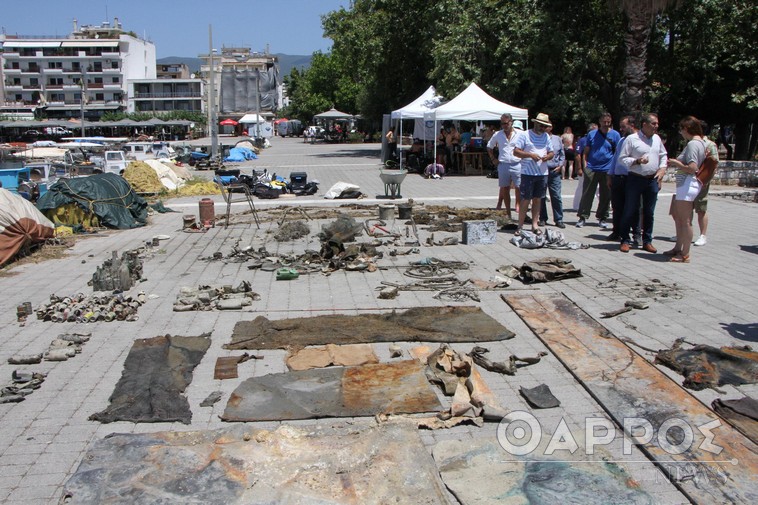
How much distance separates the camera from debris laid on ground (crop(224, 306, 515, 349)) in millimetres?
6070

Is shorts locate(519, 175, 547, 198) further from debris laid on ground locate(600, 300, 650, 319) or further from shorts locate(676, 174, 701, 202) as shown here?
debris laid on ground locate(600, 300, 650, 319)

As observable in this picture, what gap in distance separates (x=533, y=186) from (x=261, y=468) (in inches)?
295

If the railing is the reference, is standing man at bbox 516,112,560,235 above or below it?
below

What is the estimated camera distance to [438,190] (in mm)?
18281

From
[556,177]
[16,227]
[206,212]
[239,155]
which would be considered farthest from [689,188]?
[239,155]

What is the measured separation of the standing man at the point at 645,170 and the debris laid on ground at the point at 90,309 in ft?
22.0

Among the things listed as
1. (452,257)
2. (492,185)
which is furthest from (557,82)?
(452,257)

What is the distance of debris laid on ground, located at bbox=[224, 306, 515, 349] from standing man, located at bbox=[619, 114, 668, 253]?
3.89m

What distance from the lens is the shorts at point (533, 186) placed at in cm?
1023

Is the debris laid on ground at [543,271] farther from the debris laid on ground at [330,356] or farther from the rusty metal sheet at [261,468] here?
the rusty metal sheet at [261,468]

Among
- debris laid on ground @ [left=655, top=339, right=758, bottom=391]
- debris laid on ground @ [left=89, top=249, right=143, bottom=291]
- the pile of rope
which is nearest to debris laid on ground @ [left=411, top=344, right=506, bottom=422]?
debris laid on ground @ [left=655, top=339, right=758, bottom=391]

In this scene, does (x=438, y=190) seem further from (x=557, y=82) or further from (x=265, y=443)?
(x=265, y=443)

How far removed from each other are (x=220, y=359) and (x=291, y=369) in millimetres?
→ 647

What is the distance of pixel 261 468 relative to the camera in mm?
3850
